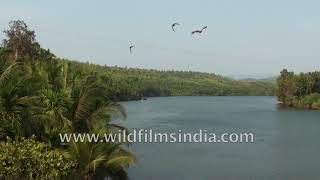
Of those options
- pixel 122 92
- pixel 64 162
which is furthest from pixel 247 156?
pixel 122 92

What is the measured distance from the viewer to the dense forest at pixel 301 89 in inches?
4375

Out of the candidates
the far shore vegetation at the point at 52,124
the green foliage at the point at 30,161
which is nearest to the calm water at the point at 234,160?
the far shore vegetation at the point at 52,124

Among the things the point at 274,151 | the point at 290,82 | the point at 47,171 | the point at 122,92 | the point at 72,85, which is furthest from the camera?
the point at 122,92

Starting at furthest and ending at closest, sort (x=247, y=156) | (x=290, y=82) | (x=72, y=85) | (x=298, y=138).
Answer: (x=290, y=82), (x=298, y=138), (x=247, y=156), (x=72, y=85)

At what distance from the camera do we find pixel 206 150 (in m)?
42.2

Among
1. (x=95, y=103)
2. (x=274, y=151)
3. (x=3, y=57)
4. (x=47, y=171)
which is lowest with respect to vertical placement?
(x=274, y=151)

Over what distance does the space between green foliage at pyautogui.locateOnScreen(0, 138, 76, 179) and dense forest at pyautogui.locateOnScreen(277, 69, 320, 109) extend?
99025mm

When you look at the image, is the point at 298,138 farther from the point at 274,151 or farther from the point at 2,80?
the point at 2,80

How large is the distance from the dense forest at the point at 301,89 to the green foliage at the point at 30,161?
3899 inches

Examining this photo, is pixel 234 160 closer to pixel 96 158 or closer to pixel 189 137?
pixel 189 137

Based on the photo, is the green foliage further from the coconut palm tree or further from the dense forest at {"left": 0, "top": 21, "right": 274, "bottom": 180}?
the coconut palm tree

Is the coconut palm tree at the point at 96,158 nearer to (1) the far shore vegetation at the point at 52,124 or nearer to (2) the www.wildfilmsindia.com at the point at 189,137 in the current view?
(1) the far shore vegetation at the point at 52,124

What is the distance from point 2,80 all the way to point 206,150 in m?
27.5

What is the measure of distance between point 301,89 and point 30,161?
345 feet
